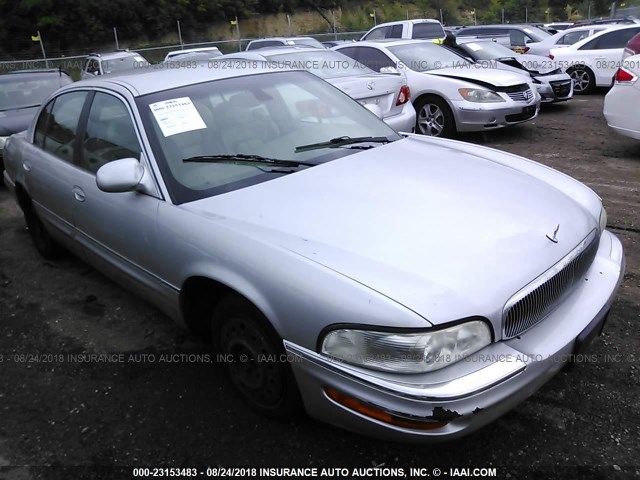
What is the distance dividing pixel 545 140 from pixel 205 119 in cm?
618

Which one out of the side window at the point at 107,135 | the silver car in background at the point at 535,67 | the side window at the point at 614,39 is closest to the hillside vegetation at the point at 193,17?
the side window at the point at 614,39

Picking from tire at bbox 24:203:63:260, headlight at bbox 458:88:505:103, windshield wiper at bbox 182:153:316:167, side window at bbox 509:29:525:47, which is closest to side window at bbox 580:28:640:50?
side window at bbox 509:29:525:47

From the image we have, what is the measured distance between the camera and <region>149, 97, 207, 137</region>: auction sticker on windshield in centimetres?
283

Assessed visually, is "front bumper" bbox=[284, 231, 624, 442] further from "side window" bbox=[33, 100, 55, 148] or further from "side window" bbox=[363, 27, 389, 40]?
"side window" bbox=[363, 27, 389, 40]

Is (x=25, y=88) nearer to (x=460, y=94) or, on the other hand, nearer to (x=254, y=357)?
(x=460, y=94)

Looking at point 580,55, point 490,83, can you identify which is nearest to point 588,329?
point 490,83

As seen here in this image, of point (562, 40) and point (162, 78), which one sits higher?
point (162, 78)

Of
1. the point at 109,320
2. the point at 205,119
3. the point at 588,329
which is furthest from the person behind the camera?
the point at 109,320

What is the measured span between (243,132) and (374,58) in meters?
6.25

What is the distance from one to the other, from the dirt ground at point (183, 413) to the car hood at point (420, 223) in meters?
0.79

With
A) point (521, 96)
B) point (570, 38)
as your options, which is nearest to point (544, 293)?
point (521, 96)

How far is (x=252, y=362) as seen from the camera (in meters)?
2.45

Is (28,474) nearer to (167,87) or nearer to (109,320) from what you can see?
(109,320)

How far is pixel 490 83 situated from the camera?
7.47 m
